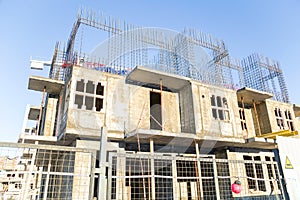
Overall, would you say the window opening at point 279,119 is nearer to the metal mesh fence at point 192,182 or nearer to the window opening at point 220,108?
the metal mesh fence at point 192,182

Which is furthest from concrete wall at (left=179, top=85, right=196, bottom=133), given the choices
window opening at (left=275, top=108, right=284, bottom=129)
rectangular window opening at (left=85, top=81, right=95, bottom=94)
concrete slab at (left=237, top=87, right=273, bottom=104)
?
window opening at (left=275, top=108, right=284, bottom=129)

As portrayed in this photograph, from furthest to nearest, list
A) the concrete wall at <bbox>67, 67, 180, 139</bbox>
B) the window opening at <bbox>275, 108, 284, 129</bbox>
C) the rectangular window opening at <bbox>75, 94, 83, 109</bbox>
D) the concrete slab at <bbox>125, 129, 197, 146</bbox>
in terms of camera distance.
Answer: the window opening at <bbox>275, 108, 284, 129</bbox> → the rectangular window opening at <bbox>75, 94, 83, 109</bbox> → the concrete wall at <bbox>67, 67, 180, 139</bbox> → the concrete slab at <bbox>125, 129, 197, 146</bbox>

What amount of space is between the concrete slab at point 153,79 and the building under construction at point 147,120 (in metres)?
0.06

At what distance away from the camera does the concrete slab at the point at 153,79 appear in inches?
458

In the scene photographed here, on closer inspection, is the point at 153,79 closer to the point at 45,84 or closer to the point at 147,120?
the point at 147,120

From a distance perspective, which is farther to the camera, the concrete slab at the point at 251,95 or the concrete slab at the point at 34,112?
the concrete slab at the point at 251,95

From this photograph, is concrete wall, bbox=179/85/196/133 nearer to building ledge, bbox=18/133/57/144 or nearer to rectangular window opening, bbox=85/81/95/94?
rectangular window opening, bbox=85/81/95/94

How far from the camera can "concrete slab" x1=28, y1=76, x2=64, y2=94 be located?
11.8m

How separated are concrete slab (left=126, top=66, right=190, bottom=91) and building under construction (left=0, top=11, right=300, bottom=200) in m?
0.06

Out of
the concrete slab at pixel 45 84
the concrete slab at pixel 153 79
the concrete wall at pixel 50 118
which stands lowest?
the concrete wall at pixel 50 118

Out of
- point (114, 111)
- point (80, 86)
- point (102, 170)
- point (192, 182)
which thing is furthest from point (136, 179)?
point (102, 170)

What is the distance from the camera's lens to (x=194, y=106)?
1276cm

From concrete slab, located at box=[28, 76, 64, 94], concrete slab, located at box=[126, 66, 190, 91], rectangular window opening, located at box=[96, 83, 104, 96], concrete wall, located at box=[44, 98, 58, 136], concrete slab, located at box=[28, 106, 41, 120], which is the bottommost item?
concrete wall, located at box=[44, 98, 58, 136]

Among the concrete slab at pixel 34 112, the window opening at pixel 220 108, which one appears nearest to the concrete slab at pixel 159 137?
the window opening at pixel 220 108
